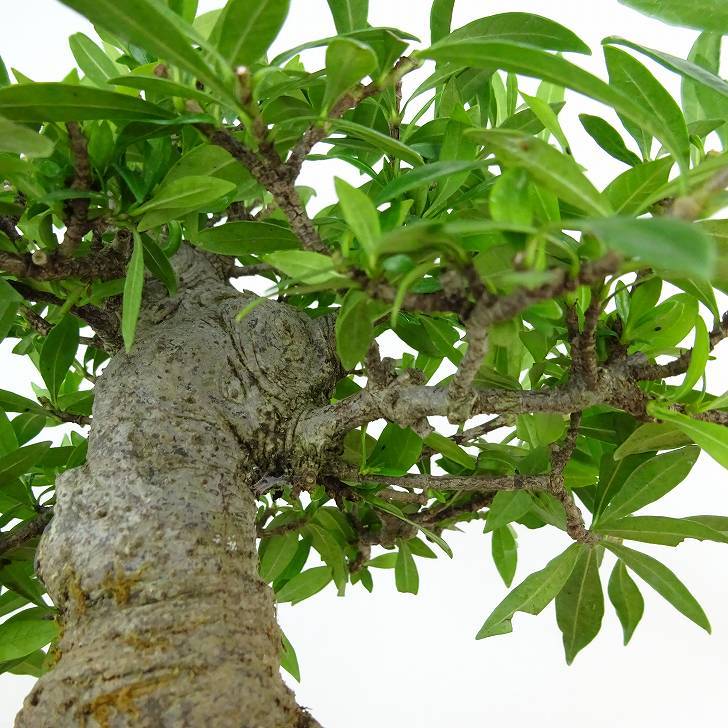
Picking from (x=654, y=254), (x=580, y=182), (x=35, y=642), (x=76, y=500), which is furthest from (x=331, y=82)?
(x=35, y=642)

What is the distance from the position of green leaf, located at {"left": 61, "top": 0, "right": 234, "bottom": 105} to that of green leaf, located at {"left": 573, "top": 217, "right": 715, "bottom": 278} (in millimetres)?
294

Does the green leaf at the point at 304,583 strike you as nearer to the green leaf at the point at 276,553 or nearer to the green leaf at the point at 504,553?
the green leaf at the point at 276,553

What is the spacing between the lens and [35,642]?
986 mm

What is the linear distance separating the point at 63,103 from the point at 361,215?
0.25m

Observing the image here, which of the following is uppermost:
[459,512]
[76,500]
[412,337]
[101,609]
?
[412,337]

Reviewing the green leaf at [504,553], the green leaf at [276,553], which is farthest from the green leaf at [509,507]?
the green leaf at [276,553]

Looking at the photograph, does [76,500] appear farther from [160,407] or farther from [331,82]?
[331,82]

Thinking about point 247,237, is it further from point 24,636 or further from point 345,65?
point 24,636

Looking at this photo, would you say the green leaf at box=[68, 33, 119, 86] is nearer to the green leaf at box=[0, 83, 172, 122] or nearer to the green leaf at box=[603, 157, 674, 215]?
the green leaf at box=[0, 83, 172, 122]

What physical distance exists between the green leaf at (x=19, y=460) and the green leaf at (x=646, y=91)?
71cm

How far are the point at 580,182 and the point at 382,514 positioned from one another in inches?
26.3

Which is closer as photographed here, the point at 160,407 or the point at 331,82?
the point at 331,82

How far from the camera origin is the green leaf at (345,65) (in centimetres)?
60

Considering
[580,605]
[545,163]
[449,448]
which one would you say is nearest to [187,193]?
[545,163]
